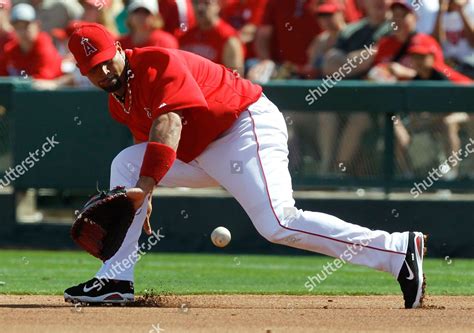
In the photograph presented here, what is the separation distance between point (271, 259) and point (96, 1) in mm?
4035

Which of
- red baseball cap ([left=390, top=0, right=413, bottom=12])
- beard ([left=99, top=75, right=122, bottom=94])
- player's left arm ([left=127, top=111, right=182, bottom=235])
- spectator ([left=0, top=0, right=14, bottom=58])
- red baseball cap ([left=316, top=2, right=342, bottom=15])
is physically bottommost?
spectator ([left=0, top=0, right=14, bottom=58])

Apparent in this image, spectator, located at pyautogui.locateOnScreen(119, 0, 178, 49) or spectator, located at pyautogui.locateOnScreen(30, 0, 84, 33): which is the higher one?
spectator, located at pyautogui.locateOnScreen(119, 0, 178, 49)

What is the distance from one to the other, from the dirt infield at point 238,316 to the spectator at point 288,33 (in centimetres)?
547

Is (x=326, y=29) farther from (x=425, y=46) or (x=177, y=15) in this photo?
(x=177, y=15)

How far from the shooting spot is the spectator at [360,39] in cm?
1139

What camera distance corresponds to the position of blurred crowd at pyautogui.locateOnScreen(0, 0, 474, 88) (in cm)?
1129

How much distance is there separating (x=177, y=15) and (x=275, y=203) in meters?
6.76

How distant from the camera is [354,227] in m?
6.36

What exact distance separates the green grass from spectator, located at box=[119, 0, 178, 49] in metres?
2.43

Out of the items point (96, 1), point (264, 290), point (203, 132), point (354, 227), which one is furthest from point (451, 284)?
point (96, 1)

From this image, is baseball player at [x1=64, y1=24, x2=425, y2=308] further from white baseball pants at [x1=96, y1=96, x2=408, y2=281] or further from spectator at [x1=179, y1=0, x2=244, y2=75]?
spectator at [x1=179, y1=0, x2=244, y2=75]

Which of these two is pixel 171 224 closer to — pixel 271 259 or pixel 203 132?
pixel 271 259

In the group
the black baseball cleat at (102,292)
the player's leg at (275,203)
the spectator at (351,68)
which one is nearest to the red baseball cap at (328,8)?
the spectator at (351,68)

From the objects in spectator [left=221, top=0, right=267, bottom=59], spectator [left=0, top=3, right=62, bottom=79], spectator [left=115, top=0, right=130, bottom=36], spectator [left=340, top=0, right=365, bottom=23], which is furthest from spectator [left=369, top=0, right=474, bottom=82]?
spectator [left=0, top=3, right=62, bottom=79]
